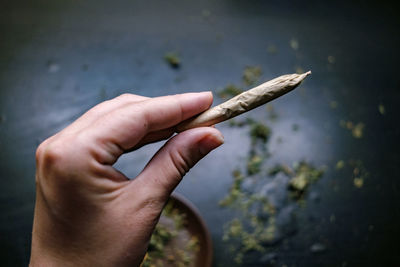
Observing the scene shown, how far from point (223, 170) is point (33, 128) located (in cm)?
75

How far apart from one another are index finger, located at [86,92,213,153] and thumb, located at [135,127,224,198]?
48mm

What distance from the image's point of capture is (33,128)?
1176 millimetres

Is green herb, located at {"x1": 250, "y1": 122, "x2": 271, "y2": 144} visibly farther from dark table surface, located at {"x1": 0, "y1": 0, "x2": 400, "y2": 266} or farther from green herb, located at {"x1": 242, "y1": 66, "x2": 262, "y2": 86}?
green herb, located at {"x1": 242, "y1": 66, "x2": 262, "y2": 86}

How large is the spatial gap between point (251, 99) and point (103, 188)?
33cm

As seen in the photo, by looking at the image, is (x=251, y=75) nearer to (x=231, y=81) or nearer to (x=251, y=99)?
(x=231, y=81)

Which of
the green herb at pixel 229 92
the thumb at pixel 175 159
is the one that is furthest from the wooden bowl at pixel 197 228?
the green herb at pixel 229 92

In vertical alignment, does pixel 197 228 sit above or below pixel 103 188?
below

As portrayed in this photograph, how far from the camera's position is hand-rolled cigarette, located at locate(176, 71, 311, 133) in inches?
23.5

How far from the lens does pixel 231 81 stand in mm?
1277

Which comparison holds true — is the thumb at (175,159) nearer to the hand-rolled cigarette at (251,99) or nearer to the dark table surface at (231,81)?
the hand-rolled cigarette at (251,99)

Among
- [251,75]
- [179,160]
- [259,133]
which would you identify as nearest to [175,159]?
[179,160]

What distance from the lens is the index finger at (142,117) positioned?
542 mm

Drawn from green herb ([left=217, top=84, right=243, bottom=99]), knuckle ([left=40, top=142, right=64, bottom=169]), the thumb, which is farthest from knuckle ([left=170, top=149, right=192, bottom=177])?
green herb ([left=217, top=84, right=243, bottom=99])

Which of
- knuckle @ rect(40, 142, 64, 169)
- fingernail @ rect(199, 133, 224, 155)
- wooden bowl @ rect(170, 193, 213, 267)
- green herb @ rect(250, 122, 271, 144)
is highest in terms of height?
knuckle @ rect(40, 142, 64, 169)
